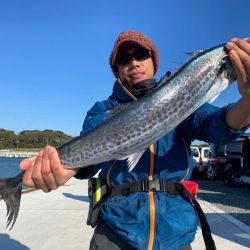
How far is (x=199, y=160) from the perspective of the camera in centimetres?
2592

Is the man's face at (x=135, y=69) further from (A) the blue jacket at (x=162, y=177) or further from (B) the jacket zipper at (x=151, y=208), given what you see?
(B) the jacket zipper at (x=151, y=208)

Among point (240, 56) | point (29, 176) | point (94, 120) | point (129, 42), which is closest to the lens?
point (240, 56)

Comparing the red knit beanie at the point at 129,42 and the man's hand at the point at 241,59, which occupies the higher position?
the red knit beanie at the point at 129,42

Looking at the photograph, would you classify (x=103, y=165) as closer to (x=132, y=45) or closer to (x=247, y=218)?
(x=132, y=45)

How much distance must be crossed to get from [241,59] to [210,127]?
0.57 meters

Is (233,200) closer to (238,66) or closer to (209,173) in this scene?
(209,173)

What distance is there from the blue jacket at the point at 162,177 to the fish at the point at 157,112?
182 mm

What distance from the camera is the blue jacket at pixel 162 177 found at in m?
2.86

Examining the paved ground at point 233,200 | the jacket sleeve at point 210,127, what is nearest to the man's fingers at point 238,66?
the jacket sleeve at point 210,127

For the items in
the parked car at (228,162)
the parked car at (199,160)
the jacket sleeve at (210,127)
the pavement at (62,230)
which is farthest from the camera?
the parked car at (199,160)

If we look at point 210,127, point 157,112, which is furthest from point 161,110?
point 210,127

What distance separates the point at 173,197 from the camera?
305 cm

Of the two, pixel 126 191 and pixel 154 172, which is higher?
pixel 154 172

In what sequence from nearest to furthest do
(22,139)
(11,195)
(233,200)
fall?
(11,195), (233,200), (22,139)
